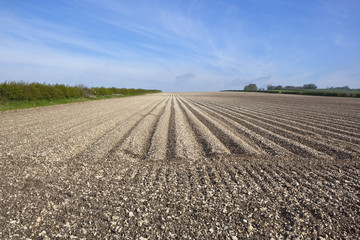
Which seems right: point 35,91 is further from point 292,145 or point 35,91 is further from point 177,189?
point 292,145

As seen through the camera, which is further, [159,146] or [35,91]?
[35,91]

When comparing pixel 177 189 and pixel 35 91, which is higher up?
pixel 35 91

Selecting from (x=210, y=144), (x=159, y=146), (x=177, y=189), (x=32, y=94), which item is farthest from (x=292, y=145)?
(x=32, y=94)

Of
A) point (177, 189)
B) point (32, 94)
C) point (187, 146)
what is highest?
point (32, 94)

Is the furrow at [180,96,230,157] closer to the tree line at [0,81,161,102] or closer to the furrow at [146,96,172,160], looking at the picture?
the furrow at [146,96,172,160]

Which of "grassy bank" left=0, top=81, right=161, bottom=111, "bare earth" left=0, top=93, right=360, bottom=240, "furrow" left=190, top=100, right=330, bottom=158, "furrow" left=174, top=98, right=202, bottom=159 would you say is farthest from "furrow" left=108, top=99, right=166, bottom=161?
Result: "grassy bank" left=0, top=81, right=161, bottom=111

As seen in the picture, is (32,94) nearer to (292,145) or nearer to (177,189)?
(177,189)

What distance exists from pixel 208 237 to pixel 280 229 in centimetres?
129

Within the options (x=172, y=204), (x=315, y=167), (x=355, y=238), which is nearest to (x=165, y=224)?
(x=172, y=204)

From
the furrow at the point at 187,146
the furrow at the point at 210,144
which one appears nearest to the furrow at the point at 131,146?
the furrow at the point at 187,146

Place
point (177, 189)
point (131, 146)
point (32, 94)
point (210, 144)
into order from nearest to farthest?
point (177, 189) → point (131, 146) → point (210, 144) → point (32, 94)

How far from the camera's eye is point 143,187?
5082 mm

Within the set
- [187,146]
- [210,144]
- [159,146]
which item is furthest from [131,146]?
[210,144]

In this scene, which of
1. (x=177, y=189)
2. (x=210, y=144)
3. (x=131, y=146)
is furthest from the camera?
(x=210, y=144)
